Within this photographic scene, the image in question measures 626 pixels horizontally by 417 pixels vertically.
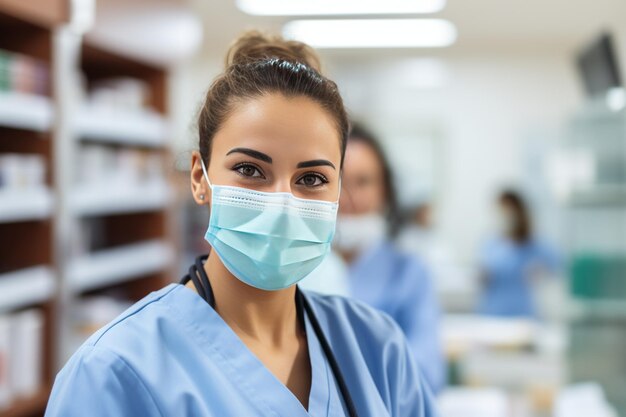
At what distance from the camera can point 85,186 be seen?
2465 mm

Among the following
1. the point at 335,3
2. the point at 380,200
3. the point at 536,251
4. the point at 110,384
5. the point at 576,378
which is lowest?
the point at 576,378

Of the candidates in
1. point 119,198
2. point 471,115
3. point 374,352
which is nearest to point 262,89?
point 374,352

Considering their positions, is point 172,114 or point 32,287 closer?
point 32,287

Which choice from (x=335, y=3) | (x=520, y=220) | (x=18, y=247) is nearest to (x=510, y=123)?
(x=520, y=220)

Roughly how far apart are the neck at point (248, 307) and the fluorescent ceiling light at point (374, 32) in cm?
393

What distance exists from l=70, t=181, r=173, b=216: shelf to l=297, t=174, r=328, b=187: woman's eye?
155 centimetres

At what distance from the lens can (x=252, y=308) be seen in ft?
3.26

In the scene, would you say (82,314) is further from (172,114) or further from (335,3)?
(335,3)

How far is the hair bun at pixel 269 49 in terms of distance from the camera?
1185mm

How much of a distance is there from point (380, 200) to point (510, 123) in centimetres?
477

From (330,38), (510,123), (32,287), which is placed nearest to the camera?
(32,287)

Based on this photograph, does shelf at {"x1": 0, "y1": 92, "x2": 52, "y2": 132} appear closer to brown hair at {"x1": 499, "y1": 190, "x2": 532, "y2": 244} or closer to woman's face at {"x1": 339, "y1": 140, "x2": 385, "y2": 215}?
woman's face at {"x1": 339, "y1": 140, "x2": 385, "y2": 215}

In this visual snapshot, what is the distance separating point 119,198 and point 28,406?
2.85 ft

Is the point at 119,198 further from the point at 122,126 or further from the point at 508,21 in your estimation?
the point at 508,21
